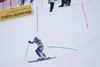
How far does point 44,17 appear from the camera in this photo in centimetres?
791

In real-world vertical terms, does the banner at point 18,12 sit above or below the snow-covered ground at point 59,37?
above

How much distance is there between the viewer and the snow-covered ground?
424 cm

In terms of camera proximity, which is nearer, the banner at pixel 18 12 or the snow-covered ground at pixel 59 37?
the snow-covered ground at pixel 59 37

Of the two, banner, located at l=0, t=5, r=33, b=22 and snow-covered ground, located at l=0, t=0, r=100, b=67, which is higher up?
banner, located at l=0, t=5, r=33, b=22

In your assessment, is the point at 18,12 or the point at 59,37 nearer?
the point at 59,37

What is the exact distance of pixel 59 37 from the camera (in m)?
5.85

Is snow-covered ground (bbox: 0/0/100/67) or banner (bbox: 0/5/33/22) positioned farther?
banner (bbox: 0/5/33/22)

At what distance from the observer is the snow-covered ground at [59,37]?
4.24 meters

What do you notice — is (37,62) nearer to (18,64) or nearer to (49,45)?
(18,64)

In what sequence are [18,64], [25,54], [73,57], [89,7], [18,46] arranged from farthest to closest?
[89,7] → [18,46] → [25,54] → [18,64] → [73,57]

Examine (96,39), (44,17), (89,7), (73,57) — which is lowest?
(73,57)

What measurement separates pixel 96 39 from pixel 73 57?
4.10 feet

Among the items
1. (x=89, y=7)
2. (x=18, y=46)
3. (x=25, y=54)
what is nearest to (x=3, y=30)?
(x=18, y=46)

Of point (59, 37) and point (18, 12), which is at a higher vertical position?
point (18, 12)
